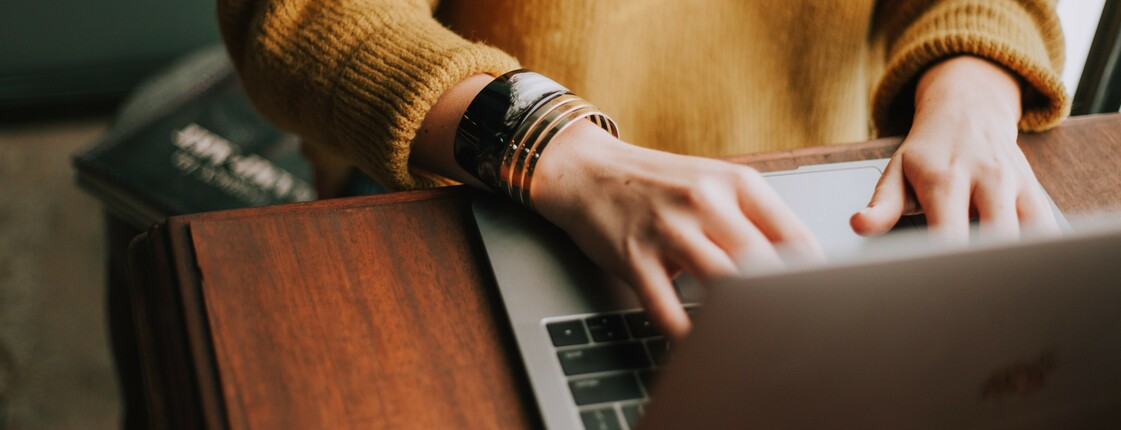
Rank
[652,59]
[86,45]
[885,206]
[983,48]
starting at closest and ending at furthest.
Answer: [885,206] → [983,48] → [652,59] → [86,45]

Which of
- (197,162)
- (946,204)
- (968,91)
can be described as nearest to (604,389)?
(946,204)

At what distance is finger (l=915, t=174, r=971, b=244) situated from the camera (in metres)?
0.50

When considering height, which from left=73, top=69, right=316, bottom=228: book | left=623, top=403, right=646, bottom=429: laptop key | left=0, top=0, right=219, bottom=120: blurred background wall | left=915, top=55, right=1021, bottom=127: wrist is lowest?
left=623, top=403, right=646, bottom=429: laptop key

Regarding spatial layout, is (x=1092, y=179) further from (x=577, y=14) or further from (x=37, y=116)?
(x=37, y=116)

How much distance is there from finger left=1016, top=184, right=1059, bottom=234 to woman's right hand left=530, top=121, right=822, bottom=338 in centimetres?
17

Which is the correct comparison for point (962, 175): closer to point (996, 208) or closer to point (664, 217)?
point (996, 208)

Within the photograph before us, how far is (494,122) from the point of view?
1.70ft

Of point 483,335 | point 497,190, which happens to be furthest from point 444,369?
point 497,190

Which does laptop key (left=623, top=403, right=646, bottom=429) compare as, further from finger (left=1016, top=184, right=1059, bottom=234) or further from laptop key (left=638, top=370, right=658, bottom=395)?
finger (left=1016, top=184, right=1059, bottom=234)

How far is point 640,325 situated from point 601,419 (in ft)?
0.22

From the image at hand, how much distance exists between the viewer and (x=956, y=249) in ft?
0.92

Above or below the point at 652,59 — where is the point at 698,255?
below

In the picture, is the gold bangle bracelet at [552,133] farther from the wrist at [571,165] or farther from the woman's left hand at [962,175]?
the woman's left hand at [962,175]

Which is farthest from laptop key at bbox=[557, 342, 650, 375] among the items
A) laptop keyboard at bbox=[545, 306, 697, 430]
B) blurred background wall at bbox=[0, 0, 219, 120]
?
blurred background wall at bbox=[0, 0, 219, 120]
